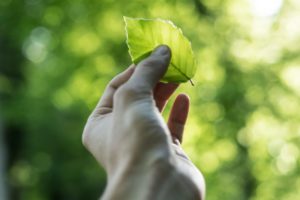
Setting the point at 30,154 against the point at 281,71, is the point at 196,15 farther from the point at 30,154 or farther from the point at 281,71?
the point at 30,154

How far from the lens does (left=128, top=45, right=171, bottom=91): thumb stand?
4.03 feet

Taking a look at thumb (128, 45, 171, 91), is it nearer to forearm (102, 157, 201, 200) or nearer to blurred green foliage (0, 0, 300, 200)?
forearm (102, 157, 201, 200)

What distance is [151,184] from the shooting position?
113 centimetres

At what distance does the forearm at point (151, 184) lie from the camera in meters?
1.13

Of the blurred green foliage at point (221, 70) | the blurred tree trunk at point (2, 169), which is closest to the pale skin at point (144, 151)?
the blurred green foliage at point (221, 70)

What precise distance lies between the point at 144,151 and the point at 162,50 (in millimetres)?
237

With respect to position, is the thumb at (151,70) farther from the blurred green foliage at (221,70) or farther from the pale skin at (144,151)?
the blurred green foliage at (221,70)

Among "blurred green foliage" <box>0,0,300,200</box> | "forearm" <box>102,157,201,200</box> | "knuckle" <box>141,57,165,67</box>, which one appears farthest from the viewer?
"blurred green foliage" <box>0,0,300,200</box>

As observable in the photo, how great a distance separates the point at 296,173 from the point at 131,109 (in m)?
7.32

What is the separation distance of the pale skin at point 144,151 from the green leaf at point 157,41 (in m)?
0.08

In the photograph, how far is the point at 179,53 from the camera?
1.41 metres

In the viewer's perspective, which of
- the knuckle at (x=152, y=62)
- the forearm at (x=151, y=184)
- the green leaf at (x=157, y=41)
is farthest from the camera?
the green leaf at (x=157, y=41)

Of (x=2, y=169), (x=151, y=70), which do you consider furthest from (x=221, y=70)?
(x=151, y=70)

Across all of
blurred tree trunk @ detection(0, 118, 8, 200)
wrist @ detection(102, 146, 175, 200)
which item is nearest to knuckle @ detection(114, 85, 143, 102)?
wrist @ detection(102, 146, 175, 200)
